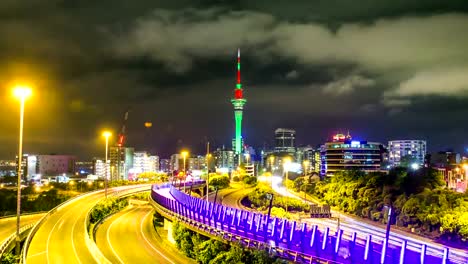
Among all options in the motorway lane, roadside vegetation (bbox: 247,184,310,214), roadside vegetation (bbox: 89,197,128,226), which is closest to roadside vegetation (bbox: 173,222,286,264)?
roadside vegetation (bbox: 89,197,128,226)

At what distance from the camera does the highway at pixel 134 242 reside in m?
33.7

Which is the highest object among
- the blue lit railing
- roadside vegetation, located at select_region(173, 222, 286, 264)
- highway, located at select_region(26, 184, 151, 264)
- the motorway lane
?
the blue lit railing

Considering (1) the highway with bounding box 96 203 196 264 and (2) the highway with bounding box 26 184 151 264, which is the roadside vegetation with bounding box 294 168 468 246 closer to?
(1) the highway with bounding box 96 203 196 264

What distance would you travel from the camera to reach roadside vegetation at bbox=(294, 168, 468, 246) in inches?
1640

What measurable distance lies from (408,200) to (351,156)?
309 ft

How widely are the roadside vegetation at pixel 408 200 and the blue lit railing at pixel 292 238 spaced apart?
63.1ft

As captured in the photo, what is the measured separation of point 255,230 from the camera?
26.9 metres

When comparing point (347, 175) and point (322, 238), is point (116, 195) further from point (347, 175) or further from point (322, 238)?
point (322, 238)

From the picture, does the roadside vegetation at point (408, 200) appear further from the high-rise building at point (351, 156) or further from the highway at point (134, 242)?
the high-rise building at point (351, 156)

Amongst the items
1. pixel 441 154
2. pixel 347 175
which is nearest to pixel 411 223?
pixel 347 175

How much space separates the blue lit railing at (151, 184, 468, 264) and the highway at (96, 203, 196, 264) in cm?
298

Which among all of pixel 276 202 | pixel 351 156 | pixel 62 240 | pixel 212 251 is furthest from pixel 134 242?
pixel 351 156

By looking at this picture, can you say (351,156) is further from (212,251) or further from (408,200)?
(212,251)

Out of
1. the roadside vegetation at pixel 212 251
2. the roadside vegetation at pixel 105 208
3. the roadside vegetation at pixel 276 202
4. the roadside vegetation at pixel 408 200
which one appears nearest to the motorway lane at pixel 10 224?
the roadside vegetation at pixel 105 208
